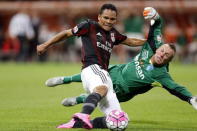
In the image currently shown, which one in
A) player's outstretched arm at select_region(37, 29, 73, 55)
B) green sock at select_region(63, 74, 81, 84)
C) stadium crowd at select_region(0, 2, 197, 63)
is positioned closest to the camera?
player's outstretched arm at select_region(37, 29, 73, 55)

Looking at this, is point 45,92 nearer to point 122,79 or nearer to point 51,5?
point 122,79

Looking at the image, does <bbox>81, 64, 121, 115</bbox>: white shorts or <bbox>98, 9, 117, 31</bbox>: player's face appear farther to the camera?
<bbox>98, 9, 117, 31</bbox>: player's face

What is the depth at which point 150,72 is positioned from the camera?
12.2m

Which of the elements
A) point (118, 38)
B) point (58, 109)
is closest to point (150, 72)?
point (118, 38)

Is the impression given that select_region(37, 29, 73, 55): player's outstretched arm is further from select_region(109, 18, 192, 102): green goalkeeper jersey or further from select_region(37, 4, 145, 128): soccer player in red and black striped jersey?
select_region(109, 18, 192, 102): green goalkeeper jersey

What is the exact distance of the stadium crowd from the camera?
109 feet

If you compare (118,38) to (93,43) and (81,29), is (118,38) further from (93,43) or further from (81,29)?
(81,29)

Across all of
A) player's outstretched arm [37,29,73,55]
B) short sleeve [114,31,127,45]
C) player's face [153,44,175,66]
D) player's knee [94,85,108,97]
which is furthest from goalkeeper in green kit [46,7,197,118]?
player's outstretched arm [37,29,73,55]

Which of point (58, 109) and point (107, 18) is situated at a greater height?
point (107, 18)

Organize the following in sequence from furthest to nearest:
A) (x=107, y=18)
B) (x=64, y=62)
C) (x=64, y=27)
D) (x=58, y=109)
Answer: (x=64, y=27) < (x=64, y=62) < (x=58, y=109) < (x=107, y=18)

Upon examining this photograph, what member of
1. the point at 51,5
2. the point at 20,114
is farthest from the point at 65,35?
the point at 51,5

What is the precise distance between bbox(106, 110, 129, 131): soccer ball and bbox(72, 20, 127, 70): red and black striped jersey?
1.19m

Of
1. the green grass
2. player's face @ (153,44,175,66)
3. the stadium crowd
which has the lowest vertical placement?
the stadium crowd

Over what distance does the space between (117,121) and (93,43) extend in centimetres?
A: 166
